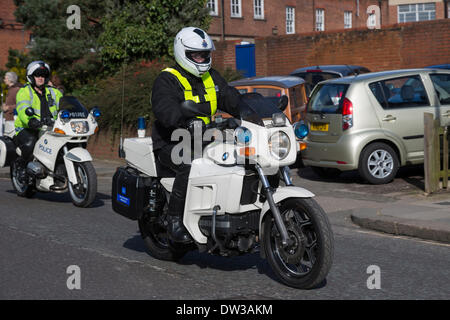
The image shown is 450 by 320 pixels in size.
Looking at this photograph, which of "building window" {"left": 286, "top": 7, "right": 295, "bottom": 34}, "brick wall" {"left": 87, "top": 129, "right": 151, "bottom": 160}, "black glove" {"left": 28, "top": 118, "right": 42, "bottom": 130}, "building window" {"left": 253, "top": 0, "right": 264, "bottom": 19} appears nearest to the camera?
"black glove" {"left": 28, "top": 118, "right": 42, "bottom": 130}

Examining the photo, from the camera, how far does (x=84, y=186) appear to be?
998 centimetres

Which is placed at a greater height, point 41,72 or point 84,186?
point 41,72

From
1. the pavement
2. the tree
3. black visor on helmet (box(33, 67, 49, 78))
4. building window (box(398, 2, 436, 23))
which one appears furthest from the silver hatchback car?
building window (box(398, 2, 436, 23))

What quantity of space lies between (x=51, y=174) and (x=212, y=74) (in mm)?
4971

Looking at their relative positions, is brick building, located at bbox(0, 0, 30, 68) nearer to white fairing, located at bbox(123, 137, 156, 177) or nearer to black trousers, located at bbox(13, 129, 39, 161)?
black trousers, located at bbox(13, 129, 39, 161)

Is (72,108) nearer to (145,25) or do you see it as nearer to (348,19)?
(145,25)

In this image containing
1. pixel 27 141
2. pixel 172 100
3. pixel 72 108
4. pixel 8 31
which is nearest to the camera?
pixel 172 100

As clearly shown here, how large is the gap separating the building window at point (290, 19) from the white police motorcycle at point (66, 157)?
35923mm

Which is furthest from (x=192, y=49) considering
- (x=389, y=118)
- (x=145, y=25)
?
(x=145, y=25)

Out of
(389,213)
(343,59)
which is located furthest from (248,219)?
(343,59)

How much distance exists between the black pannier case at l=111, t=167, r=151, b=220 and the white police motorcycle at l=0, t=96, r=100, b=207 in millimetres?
3224

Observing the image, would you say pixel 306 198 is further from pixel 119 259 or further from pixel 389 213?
pixel 389 213

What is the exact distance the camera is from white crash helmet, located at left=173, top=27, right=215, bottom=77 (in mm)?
5812

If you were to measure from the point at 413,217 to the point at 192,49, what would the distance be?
388 cm
